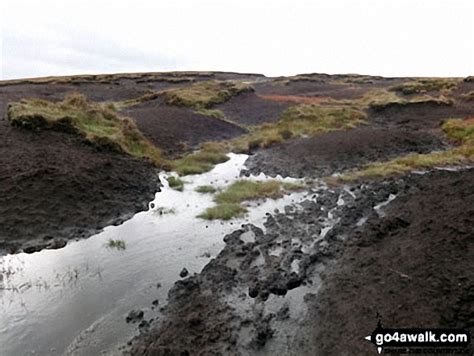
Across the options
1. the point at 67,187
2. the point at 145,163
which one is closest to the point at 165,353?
the point at 67,187

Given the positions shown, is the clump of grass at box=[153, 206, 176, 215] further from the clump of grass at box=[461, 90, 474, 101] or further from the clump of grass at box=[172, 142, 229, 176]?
the clump of grass at box=[461, 90, 474, 101]

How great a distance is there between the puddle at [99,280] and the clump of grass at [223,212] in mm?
420

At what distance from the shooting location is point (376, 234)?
50.8 ft

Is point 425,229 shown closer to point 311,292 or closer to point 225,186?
point 311,292

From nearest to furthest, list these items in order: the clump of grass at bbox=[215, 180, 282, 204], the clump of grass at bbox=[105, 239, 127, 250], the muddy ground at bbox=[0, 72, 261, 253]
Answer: the clump of grass at bbox=[105, 239, 127, 250] → the muddy ground at bbox=[0, 72, 261, 253] → the clump of grass at bbox=[215, 180, 282, 204]

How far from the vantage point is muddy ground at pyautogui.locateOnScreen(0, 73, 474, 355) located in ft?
34.3

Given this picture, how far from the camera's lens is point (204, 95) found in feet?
185

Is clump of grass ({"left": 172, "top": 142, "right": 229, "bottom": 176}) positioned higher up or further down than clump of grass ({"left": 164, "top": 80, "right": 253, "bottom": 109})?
further down

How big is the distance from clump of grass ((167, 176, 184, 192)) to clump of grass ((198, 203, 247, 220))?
4.23 meters

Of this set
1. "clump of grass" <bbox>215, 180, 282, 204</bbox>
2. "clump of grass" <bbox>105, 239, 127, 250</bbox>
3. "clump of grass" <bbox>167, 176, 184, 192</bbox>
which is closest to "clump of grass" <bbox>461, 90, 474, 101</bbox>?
"clump of grass" <bbox>215, 180, 282, 204</bbox>

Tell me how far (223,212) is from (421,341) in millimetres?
11481

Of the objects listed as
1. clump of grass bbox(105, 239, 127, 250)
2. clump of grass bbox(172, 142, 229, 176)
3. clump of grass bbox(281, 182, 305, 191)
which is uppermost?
clump of grass bbox(172, 142, 229, 176)

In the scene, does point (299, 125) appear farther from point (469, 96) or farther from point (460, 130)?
point (469, 96)

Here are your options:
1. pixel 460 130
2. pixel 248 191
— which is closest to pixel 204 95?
pixel 460 130
